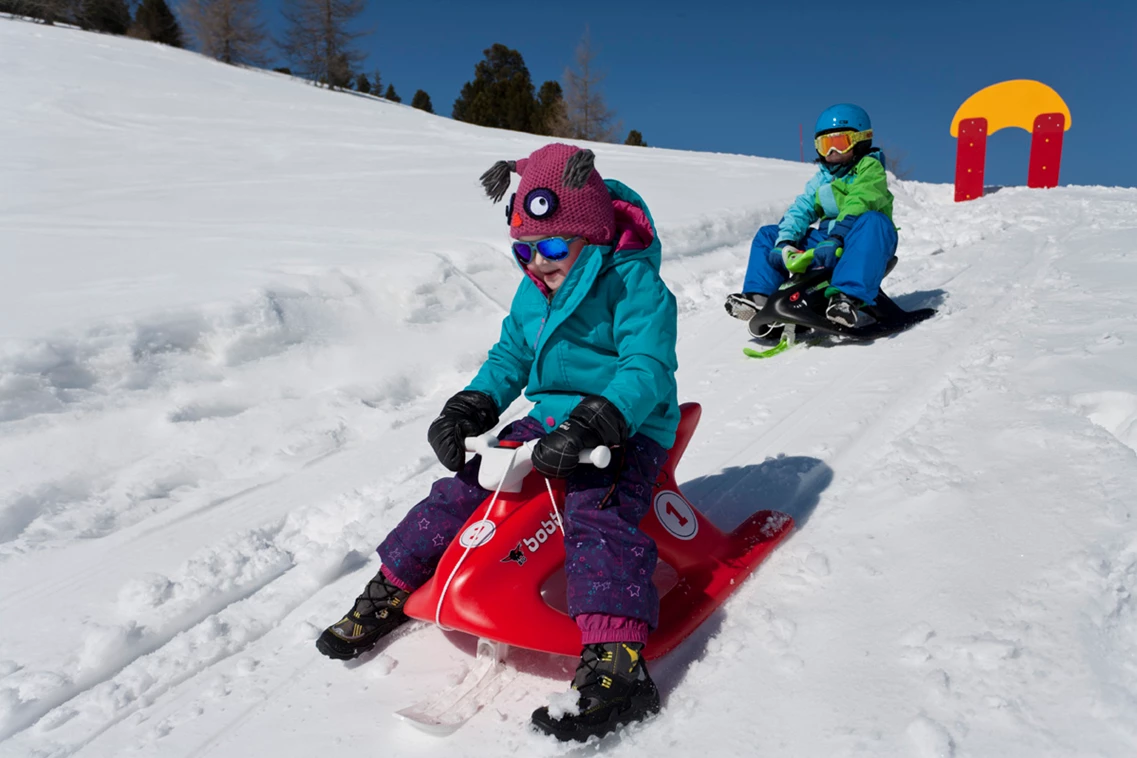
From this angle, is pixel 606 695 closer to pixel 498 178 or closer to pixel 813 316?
pixel 498 178

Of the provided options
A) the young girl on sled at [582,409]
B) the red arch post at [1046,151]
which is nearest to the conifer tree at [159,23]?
the red arch post at [1046,151]

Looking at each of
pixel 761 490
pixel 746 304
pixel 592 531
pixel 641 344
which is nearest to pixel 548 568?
pixel 592 531

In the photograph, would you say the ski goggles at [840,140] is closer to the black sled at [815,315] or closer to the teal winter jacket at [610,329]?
the black sled at [815,315]

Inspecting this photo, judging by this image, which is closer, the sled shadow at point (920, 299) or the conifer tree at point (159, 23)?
the sled shadow at point (920, 299)

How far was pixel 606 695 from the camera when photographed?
176cm

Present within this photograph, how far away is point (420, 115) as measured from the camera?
66.9 ft

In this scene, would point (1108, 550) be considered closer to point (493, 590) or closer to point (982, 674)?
point (982, 674)

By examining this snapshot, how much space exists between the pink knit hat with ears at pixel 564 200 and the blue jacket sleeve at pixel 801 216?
9.66 ft

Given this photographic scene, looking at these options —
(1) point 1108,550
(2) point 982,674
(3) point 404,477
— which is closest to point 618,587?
(2) point 982,674

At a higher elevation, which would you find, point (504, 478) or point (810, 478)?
point (504, 478)

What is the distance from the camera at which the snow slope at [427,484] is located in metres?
1.77

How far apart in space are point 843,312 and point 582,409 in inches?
116

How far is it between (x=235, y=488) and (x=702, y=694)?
7.29 feet

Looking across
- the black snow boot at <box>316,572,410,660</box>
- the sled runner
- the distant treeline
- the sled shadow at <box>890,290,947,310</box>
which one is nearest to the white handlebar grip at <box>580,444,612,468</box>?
the black snow boot at <box>316,572,410,660</box>
